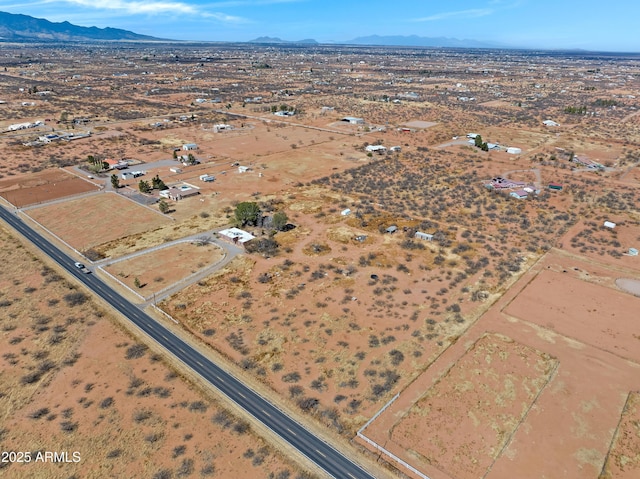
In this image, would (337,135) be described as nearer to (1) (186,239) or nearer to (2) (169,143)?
(2) (169,143)

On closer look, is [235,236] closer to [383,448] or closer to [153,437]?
[153,437]

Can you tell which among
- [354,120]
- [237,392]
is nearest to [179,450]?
[237,392]

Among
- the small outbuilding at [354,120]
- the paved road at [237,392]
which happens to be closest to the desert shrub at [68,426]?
the paved road at [237,392]

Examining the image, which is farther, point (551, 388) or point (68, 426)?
point (551, 388)

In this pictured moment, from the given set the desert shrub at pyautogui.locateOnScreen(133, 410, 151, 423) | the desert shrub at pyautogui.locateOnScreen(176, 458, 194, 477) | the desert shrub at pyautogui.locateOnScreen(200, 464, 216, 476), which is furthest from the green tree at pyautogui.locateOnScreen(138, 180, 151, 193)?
the desert shrub at pyautogui.locateOnScreen(200, 464, 216, 476)

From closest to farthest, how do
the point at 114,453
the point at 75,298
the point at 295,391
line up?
the point at 114,453
the point at 295,391
the point at 75,298

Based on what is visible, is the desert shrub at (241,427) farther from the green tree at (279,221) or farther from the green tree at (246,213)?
the green tree at (246,213)
